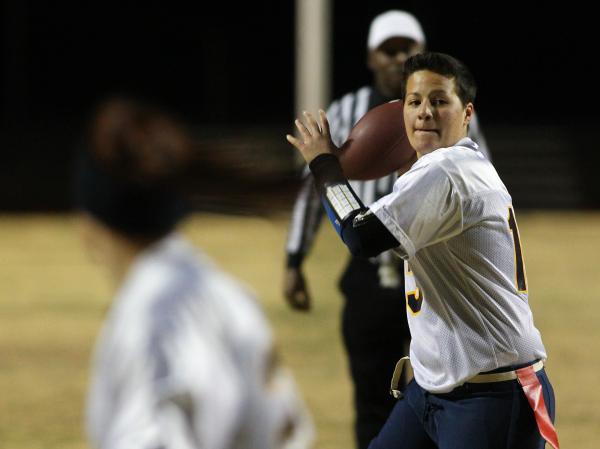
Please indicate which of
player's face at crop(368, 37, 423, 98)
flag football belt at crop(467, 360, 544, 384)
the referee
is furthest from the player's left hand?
player's face at crop(368, 37, 423, 98)

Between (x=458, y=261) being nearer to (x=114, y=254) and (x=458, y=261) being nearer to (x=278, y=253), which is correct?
(x=114, y=254)

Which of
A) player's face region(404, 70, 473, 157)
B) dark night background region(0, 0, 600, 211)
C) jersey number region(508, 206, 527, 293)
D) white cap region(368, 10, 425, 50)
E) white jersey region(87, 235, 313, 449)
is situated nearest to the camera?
white jersey region(87, 235, 313, 449)

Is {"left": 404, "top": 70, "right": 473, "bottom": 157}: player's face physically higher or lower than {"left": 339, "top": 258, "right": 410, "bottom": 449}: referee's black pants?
higher

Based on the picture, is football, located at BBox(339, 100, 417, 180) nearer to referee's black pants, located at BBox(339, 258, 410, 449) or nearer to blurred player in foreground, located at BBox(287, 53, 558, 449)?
blurred player in foreground, located at BBox(287, 53, 558, 449)

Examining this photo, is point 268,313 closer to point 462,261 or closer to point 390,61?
point 390,61

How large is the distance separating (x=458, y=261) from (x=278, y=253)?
→ 10735 millimetres

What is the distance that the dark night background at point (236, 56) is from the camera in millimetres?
32500

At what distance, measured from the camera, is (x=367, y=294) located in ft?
17.0

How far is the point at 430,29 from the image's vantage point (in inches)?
1179

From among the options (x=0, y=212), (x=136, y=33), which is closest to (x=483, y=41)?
(x=136, y=33)

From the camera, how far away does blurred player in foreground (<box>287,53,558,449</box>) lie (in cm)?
331

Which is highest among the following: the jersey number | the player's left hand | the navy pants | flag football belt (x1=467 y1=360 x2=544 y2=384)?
the player's left hand

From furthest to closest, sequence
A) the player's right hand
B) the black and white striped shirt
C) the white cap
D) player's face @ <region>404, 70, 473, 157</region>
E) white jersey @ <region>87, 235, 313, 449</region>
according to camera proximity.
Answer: the white cap
the player's right hand
the black and white striped shirt
player's face @ <region>404, 70, 473, 157</region>
white jersey @ <region>87, 235, 313, 449</region>

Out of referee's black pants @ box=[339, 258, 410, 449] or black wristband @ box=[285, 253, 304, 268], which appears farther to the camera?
black wristband @ box=[285, 253, 304, 268]
